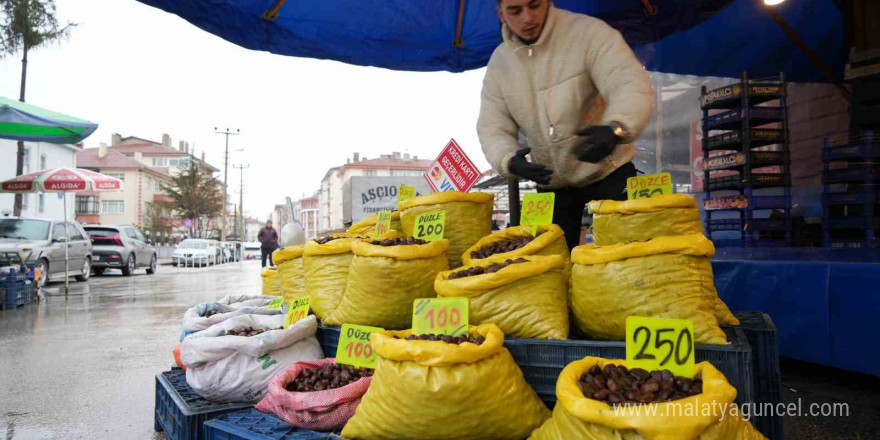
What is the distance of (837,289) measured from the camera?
313cm

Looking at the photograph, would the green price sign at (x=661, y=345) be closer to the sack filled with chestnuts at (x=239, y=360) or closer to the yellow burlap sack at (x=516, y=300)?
the yellow burlap sack at (x=516, y=300)

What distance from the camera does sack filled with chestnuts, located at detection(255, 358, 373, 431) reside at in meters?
2.09

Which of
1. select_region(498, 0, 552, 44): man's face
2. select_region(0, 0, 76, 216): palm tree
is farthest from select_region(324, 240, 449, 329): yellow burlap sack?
select_region(0, 0, 76, 216): palm tree

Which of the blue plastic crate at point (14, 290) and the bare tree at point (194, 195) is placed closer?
the blue plastic crate at point (14, 290)

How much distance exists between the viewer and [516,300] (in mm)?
2139

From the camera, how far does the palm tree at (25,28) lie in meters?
18.2

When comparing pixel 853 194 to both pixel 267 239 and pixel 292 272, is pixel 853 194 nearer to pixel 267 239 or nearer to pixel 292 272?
pixel 292 272

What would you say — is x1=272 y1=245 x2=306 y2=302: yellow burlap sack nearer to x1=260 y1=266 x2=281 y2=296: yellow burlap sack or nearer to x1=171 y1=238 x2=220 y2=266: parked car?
x1=260 y1=266 x2=281 y2=296: yellow burlap sack

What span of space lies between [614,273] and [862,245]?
3599mm

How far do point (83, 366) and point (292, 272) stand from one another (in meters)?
3.00

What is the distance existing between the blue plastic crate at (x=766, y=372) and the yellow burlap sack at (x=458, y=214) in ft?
4.62

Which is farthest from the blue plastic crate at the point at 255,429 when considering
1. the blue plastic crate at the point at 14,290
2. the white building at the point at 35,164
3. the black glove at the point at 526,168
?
the white building at the point at 35,164

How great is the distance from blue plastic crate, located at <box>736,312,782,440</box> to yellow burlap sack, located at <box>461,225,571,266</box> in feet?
2.75

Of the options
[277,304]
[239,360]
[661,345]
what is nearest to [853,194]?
[661,345]
